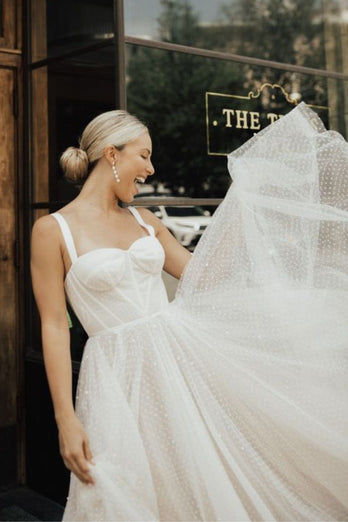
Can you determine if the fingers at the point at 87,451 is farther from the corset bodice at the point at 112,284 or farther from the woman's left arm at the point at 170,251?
the woman's left arm at the point at 170,251

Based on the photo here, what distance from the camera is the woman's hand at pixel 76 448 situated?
2.27m

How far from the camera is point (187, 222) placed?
4617 millimetres

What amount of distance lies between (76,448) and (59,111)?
2.38 m

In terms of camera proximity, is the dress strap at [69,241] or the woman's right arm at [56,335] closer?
the woman's right arm at [56,335]

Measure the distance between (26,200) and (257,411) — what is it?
224 cm

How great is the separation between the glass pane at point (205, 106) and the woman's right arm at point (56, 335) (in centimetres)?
238

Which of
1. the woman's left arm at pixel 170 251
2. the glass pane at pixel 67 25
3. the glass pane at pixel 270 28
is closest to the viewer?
the woman's left arm at pixel 170 251

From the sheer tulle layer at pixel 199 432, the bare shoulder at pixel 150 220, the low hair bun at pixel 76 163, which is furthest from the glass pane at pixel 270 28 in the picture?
the sheer tulle layer at pixel 199 432

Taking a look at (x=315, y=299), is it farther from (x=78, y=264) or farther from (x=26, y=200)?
(x=26, y=200)

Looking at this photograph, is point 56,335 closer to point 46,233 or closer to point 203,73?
point 46,233

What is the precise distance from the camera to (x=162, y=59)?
244 inches

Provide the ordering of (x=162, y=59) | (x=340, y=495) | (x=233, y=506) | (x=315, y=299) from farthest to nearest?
(x=162, y=59)
(x=315, y=299)
(x=340, y=495)
(x=233, y=506)

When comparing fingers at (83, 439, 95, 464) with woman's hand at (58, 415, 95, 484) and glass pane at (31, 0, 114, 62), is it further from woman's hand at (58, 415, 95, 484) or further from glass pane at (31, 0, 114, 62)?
glass pane at (31, 0, 114, 62)

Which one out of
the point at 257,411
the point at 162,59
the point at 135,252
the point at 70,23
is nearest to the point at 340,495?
the point at 257,411
